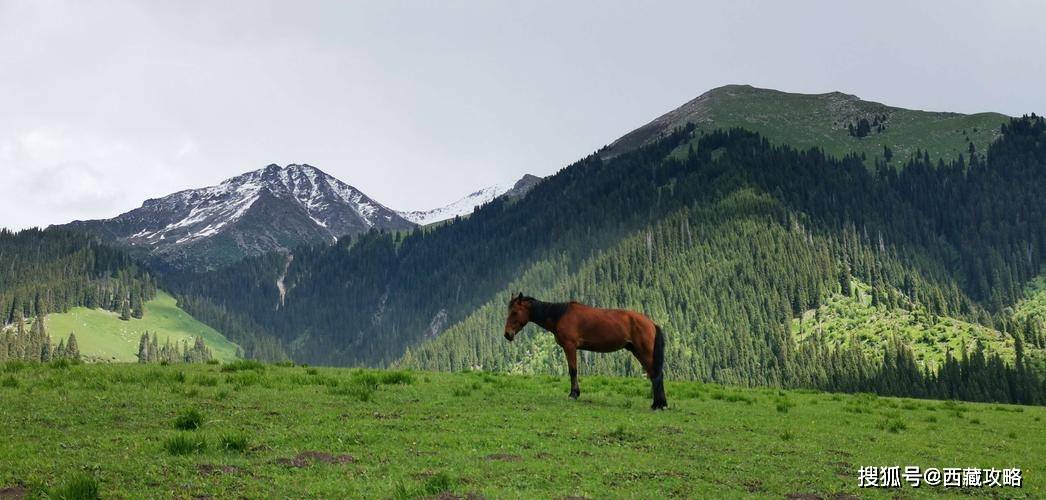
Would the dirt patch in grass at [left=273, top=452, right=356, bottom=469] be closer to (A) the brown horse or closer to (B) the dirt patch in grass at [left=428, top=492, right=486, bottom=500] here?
(B) the dirt patch in grass at [left=428, top=492, right=486, bottom=500]

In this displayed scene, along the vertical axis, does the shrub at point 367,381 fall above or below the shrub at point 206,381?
below

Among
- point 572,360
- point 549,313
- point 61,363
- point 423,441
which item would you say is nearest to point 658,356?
point 572,360

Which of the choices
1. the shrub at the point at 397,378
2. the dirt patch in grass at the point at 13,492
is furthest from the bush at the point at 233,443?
the shrub at the point at 397,378

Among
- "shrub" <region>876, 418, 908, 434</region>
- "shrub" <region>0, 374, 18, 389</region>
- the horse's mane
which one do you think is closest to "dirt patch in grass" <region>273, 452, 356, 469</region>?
the horse's mane

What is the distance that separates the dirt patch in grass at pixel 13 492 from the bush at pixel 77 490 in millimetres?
636

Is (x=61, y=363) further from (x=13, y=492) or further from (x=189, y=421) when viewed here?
(x=13, y=492)

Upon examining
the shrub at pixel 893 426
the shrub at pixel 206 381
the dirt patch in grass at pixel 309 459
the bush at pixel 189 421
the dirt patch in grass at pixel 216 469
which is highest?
the shrub at pixel 206 381

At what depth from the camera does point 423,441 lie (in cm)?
1555

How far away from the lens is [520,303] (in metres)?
25.2

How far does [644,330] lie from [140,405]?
1651 cm

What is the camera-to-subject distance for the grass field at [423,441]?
1191 cm

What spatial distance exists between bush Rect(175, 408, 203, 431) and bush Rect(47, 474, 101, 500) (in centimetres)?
526

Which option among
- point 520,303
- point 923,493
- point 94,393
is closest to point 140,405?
point 94,393

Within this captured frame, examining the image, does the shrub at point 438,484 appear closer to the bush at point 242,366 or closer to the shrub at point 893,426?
the shrub at point 893,426
